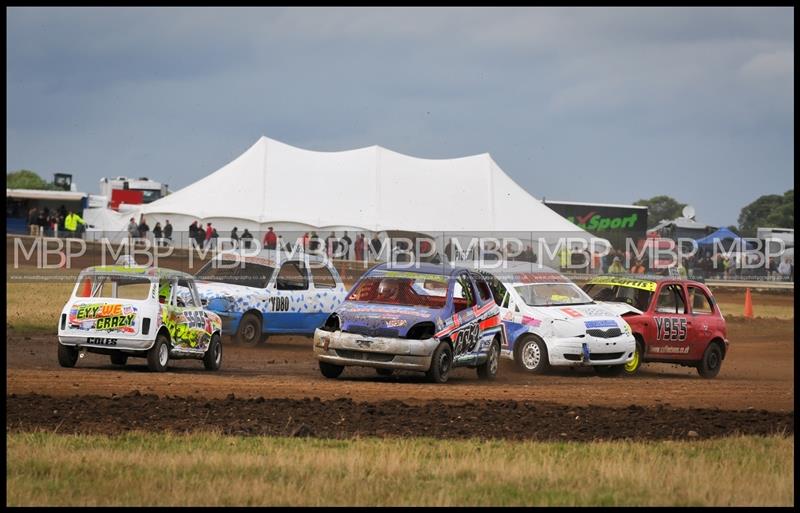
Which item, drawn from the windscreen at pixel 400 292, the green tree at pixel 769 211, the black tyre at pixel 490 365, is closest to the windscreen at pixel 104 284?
the windscreen at pixel 400 292

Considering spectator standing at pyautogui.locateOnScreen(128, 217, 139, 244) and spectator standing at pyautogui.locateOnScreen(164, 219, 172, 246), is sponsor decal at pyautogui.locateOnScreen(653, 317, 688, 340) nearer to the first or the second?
spectator standing at pyautogui.locateOnScreen(164, 219, 172, 246)

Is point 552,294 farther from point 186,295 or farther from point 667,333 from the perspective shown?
point 186,295

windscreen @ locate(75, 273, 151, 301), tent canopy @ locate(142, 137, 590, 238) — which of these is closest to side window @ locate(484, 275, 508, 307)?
windscreen @ locate(75, 273, 151, 301)

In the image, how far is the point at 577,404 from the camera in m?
15.3

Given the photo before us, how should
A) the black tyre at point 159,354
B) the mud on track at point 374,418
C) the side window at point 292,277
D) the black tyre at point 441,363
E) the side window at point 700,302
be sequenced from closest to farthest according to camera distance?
the mud on track at point 374,418 → the black tyre at point 441,363 → the black tyre at point 159,354 → the side window at point 700,302 → the side window at point 292,277

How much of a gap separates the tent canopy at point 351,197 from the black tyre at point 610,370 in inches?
1128

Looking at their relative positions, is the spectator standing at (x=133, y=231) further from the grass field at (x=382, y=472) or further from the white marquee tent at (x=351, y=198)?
the grass field at (x=382, y=472)

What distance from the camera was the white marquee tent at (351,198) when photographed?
4984 cm

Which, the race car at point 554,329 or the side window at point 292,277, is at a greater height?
the side window at point 292,277

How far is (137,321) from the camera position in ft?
57.5

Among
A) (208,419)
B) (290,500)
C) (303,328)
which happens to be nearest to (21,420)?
(208,419)

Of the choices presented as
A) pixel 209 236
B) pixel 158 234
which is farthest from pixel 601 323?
pixel 158 234

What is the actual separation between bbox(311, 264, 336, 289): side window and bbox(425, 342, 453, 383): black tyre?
23.3 feet

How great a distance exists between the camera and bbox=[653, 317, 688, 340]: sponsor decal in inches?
810
